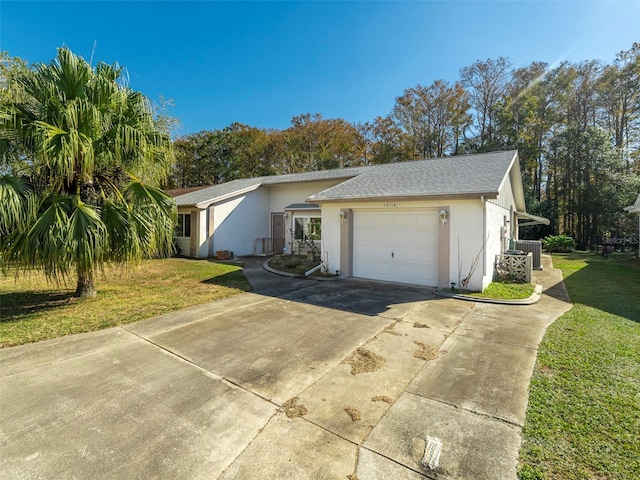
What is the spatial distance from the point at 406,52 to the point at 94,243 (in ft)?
45.3

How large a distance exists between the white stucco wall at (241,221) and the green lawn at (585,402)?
47.4 ft

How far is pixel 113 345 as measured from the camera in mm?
4902

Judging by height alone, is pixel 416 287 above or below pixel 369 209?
below

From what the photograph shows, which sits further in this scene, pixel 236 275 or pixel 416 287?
pixel 236 275

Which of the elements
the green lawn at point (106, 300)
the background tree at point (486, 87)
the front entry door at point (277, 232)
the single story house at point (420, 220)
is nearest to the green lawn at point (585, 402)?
the single story house at point (420, 220)

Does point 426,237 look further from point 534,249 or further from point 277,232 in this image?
point 277,232

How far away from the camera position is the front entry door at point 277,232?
1814 cm

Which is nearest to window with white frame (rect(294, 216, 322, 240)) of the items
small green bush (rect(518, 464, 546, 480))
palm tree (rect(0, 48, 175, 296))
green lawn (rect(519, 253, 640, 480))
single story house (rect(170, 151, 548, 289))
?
single story house (rect(170, 151, 548, 289))

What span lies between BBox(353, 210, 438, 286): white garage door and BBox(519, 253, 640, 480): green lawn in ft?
11.8

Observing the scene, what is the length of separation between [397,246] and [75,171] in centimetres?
878

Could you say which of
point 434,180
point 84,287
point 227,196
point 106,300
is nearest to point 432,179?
point 434,180

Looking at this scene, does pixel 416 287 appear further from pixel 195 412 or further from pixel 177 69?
pixel 177 69

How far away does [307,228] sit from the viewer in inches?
626

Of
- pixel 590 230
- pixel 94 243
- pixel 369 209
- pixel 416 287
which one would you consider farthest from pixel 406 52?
pixel 590 230
